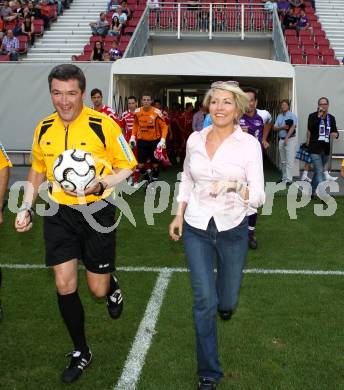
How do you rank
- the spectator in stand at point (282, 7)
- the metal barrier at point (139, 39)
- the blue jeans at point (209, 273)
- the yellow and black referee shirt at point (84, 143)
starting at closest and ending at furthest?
the blue jeans at point (209, 273)
the yellow and black referee shirt at point (84, 143)
the metal barrier at point (139, 39)
the spectator in stand at point (282, 7)

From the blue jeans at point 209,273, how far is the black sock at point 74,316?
0.88 metres

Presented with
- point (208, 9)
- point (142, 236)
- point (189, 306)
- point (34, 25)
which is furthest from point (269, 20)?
point (189, 306)

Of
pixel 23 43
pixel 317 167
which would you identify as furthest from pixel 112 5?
pixel 317 167

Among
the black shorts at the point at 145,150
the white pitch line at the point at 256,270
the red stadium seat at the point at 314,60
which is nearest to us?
the white pitch line at the point at 256,270

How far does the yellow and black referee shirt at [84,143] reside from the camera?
404 cm

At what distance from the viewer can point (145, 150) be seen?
13.0 m

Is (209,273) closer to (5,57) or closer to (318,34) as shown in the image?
(5,57)

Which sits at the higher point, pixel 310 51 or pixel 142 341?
pixel 310 51

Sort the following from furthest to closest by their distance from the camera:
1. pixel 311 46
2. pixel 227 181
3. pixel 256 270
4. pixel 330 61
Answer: pixel 311 46
pixel 330 61
pixel 256 270
pixel 227 181

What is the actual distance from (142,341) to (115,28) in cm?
1927

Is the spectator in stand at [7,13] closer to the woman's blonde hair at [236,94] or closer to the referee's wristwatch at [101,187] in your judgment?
the referee's wristwatch at [101,187]

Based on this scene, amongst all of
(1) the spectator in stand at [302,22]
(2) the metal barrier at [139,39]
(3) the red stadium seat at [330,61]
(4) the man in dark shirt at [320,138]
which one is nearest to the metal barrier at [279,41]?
(3) the red stadium seat at [330,61]

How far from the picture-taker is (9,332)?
492 cm

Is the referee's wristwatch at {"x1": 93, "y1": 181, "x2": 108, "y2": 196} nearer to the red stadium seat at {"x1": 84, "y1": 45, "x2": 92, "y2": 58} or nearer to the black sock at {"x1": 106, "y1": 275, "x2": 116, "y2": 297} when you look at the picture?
the black sock at {"x1": 106, "y1": 275, "x2": 116, "y2": 297}
